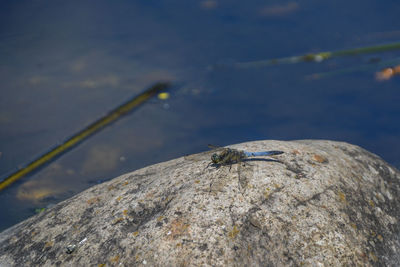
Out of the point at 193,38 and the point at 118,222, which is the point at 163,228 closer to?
the point at 118,222

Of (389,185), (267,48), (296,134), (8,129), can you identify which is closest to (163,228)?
(389,185)

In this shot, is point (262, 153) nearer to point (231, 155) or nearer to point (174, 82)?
point (231, 155)

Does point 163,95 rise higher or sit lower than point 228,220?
lower

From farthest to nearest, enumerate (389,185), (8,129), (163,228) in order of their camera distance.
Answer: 1. (8,129)
2. (389,185)
3. (163,228)

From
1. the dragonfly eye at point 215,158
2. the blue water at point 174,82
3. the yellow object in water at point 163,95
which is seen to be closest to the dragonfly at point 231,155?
the dragonfly eye at point 215,158

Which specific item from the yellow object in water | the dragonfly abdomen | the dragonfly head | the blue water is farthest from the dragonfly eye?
the yellow object in water

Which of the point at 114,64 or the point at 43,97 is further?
the point at 114,64

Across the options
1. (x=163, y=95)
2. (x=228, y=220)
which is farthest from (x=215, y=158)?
(x=163, y=95)

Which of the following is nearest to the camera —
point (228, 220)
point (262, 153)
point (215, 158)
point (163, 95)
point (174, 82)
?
point (228, 220)
